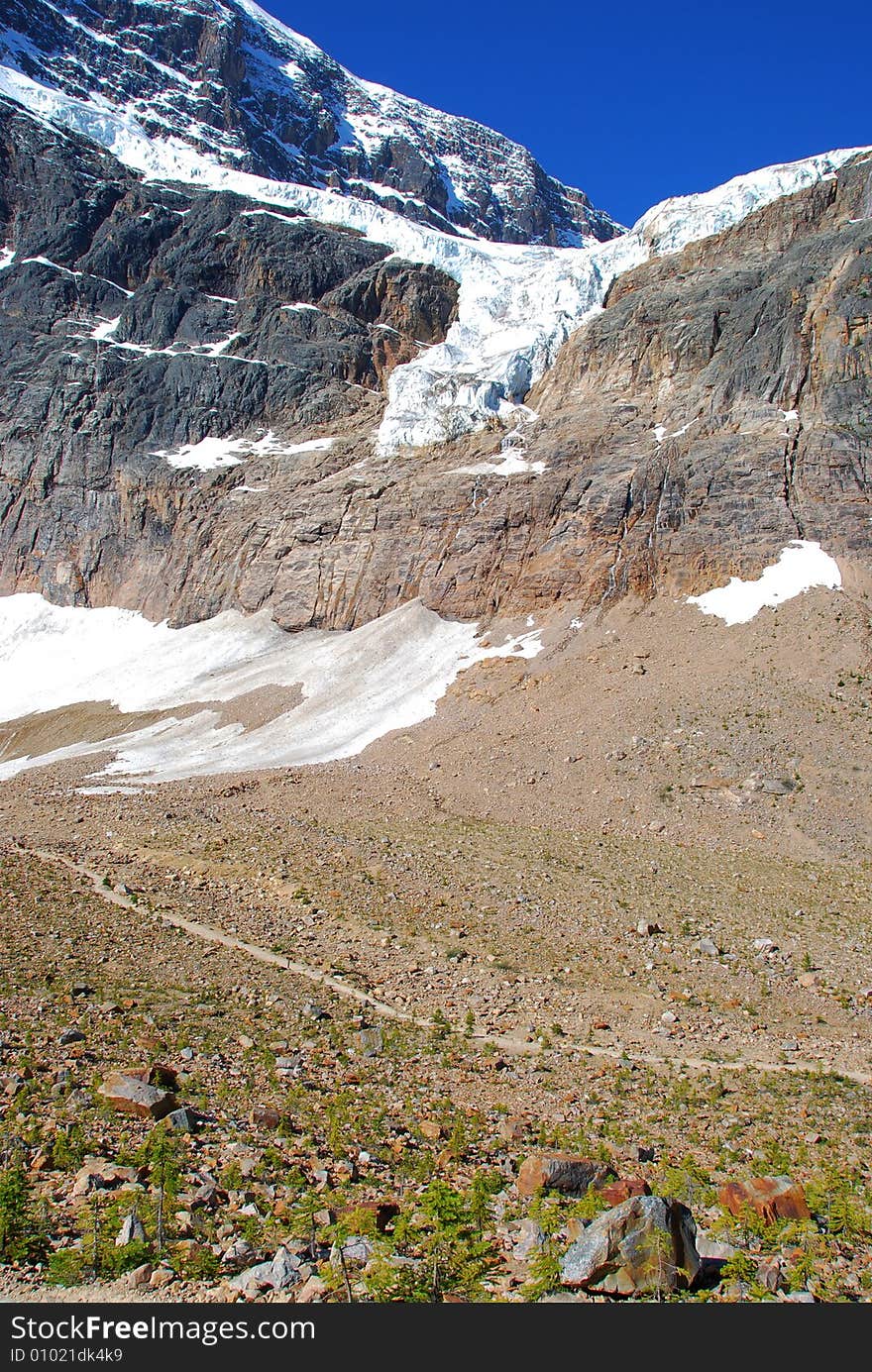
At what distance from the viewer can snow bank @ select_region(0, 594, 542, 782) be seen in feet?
145

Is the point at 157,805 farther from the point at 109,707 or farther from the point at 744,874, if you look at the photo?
the point at 109,707

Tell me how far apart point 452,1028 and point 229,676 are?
43.5 meters

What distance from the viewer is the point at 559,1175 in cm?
941

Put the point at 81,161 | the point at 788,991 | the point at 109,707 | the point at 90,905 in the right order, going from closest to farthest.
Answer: the point at 788,991 < the point at 90,905 < the point at 109,707 < the point at 81,161

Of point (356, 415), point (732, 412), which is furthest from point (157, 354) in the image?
point (732, 412)

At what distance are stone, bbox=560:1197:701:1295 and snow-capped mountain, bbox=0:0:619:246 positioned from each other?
541ft

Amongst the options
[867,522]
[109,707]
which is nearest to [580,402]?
[867,522]

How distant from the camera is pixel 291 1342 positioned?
20.1ft

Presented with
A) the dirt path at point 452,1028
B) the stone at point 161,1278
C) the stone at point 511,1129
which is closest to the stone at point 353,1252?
the stone at point 161,1278

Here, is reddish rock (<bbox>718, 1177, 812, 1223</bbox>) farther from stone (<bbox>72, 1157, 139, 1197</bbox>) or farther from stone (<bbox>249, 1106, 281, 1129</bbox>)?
stone (<bbox>72, 1157, 139, 1197</bbox>)

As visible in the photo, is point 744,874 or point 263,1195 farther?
point 744,874

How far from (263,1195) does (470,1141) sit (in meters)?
2.95

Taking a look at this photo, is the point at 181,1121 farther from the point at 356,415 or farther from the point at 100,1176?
the point at 356,415

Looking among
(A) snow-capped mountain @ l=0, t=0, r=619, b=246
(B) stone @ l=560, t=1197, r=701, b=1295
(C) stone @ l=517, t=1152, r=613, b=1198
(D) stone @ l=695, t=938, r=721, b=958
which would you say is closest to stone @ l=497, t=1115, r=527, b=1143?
(C) stone @ l=517, t=1152, r=613, b=1198
